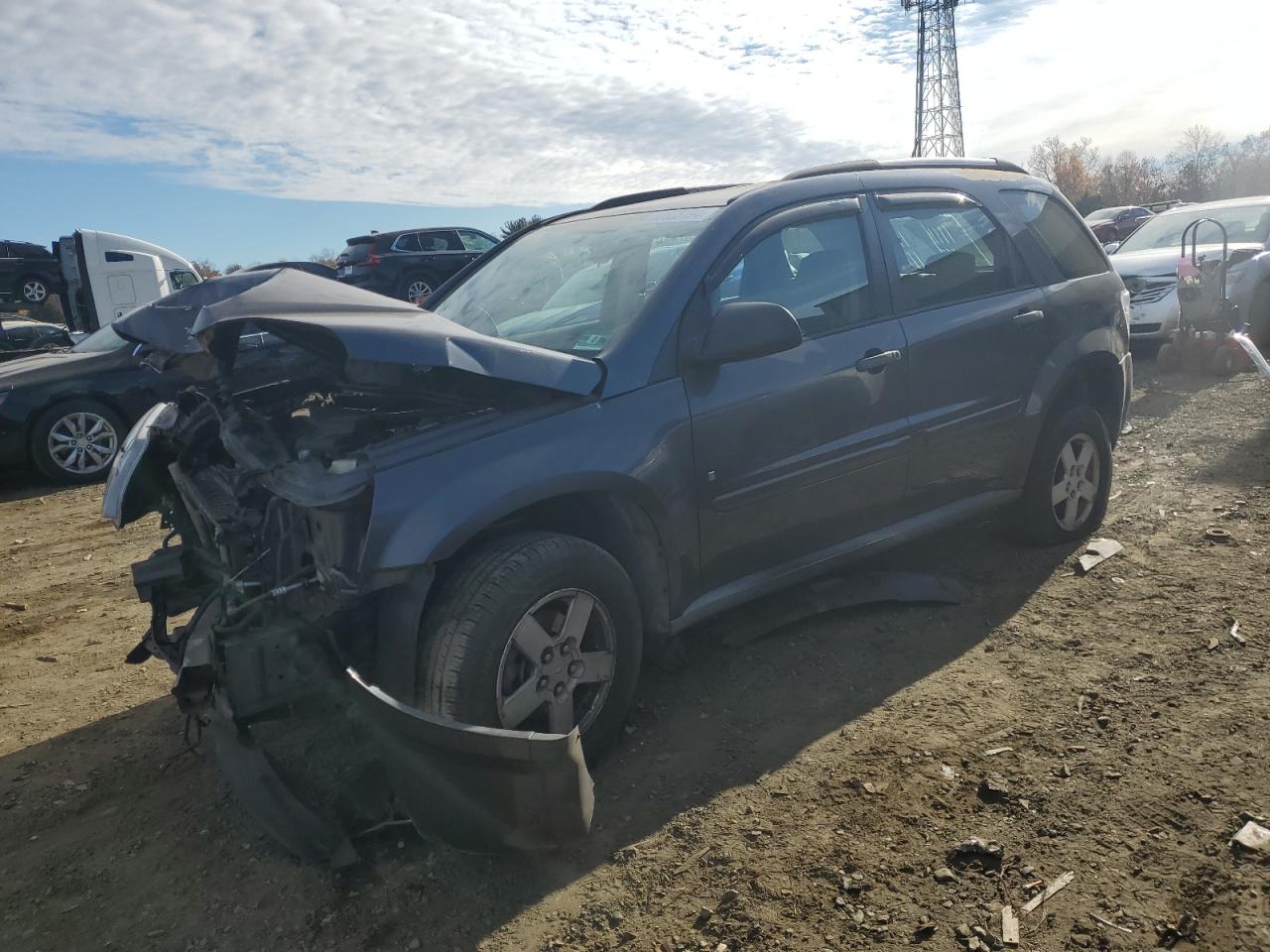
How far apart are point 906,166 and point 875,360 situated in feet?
3.78

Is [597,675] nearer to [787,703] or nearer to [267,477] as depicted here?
[787,703]

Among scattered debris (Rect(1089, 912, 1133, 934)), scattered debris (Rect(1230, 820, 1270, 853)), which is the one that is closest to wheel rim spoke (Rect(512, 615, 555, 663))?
scattered debris (Rect(1089, 912, 1133, 934))

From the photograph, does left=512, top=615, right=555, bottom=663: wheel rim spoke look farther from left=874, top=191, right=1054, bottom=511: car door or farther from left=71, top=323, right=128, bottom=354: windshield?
left=71, top=323, right=128, bottom=354: windshield

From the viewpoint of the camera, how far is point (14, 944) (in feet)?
7.89

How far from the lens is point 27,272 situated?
74.7 ft

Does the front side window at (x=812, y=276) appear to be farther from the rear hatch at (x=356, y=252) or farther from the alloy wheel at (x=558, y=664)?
the rear hatch at (x=356, y=252)

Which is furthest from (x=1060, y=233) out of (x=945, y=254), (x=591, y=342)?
(x=591, y=342)

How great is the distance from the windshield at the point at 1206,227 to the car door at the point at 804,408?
8.75m

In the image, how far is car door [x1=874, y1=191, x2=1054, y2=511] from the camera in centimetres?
381

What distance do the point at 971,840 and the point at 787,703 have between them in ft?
3.05

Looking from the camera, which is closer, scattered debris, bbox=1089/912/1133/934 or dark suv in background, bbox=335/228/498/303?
scattered debris, bbox=1089/912/1133/934

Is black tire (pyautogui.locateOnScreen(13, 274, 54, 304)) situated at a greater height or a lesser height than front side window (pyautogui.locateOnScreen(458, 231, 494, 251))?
greater

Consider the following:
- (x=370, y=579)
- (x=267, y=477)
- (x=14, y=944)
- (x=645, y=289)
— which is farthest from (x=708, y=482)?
(x=14, y=944)

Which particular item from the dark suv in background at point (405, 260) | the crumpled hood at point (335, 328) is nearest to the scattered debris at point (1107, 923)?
the crumpled hood at point (335, 328)
